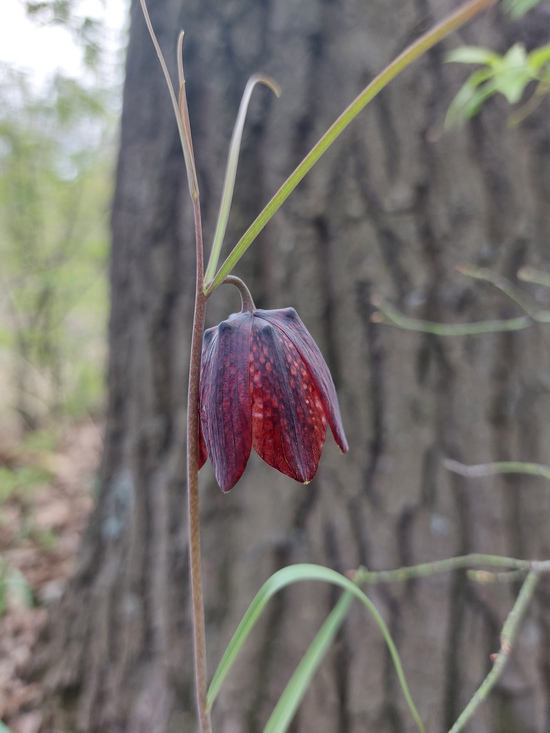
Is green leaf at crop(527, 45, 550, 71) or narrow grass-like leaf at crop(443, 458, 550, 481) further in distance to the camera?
Result: narrow grass-like leaf at crop(443, 458, 550, 481)

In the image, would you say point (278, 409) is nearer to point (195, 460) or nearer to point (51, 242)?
point (195, 460)

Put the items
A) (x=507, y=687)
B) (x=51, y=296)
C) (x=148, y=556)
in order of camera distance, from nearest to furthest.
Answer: (x=507, y=687) → (x=148, y=556) → (x=51, y=296)

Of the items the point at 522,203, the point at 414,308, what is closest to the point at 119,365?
the point at 414,308

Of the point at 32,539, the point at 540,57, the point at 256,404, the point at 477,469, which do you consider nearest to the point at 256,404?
the point at 256,404

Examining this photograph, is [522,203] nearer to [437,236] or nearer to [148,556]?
[437,236]

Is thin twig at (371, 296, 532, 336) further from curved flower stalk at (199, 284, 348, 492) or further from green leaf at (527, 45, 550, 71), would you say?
curved flower stalk at (199, 284, 348, 492)

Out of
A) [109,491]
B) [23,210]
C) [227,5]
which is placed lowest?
[109,491]

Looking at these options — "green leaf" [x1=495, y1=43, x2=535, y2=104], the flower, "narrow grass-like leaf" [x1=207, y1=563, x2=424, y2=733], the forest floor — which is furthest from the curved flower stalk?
"green leaf" [x1=495, y1=43, x2=535, y2=104]
